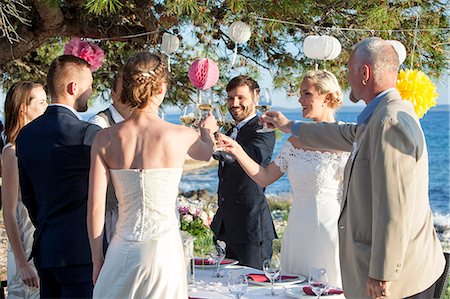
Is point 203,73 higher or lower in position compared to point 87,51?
lower

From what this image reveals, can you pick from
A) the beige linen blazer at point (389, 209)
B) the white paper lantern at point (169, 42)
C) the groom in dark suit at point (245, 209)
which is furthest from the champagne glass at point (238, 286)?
the white paper lantern at point (169, 42)

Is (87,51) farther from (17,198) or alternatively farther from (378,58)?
(378,58)

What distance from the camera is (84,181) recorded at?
2.93 m

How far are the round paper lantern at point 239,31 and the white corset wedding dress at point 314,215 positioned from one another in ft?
3.09

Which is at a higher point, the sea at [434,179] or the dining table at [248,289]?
the dining table at [248,289]

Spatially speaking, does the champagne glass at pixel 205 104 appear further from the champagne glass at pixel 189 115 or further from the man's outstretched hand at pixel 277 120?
the man's outstretched hand at pixel 277 120

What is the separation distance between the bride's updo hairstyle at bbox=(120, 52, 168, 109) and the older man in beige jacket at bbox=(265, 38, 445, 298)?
0.76m

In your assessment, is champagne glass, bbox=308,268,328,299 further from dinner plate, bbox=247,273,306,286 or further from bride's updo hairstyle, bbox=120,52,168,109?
bride's updo hairstyle, bbox=120,52,168,109

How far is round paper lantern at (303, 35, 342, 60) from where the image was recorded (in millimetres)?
4137

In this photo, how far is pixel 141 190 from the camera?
2.60 metres

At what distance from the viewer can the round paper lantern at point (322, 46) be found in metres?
4.14

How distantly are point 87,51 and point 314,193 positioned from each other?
1711 mm

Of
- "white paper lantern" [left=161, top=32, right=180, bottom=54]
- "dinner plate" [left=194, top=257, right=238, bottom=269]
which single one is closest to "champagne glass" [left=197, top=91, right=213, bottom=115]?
"dinner plate" [left=194, top=257, right=238, bottom=269]

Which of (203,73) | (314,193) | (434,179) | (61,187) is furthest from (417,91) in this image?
(434,179)
